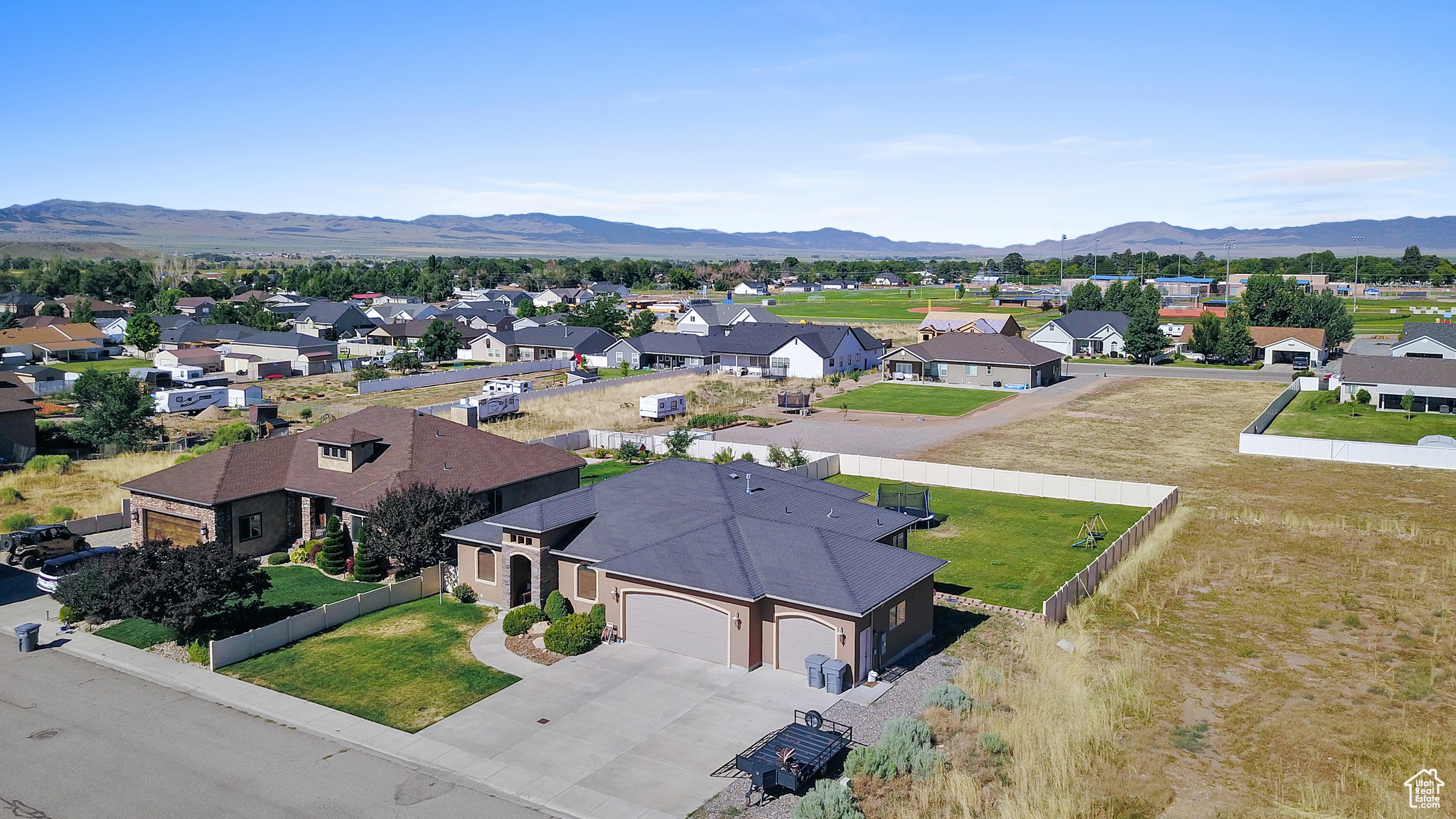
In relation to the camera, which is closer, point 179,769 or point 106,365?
point 179,769

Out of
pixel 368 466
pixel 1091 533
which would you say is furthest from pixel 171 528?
pixel 1091 533

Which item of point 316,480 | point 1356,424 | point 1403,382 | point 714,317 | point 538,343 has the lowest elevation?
point 1356,424

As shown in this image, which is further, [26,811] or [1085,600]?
[1085,600]

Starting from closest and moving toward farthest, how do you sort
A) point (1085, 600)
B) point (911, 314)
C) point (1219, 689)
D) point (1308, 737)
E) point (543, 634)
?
point (1308, 737), point (1219, 689), point (543, 634), point (1085, 600), point (911, 314)

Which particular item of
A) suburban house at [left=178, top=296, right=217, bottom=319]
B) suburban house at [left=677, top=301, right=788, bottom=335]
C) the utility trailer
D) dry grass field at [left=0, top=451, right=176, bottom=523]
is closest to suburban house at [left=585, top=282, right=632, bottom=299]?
suburban house at [left=677, top=301, right=788, bottom=335]

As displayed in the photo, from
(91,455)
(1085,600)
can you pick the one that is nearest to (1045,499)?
(1085,600)

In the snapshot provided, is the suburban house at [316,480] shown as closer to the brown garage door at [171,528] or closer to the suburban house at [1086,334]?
the brown garage door at [171,528]

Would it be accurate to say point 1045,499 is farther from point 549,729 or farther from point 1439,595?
point 549,729

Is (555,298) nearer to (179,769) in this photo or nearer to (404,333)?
(404,333)
